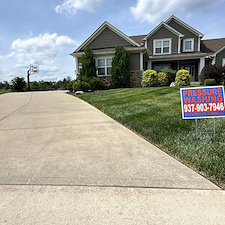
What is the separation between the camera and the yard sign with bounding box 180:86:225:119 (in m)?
3.79

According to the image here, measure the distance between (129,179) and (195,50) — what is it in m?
23.0

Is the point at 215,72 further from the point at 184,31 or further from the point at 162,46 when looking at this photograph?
the point at 184,31

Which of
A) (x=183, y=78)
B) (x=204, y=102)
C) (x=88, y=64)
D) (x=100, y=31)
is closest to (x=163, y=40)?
(x=100, y=31)

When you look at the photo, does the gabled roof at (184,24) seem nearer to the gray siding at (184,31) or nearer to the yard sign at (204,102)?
the gray siding at (184,31)

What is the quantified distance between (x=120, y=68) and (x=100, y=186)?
1579cm

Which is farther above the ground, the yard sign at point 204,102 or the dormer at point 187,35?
the dormer at point 187,35

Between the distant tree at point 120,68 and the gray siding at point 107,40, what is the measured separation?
7.77ft

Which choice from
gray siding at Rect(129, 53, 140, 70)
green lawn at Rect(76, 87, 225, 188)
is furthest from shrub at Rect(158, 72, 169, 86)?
green lawn at Rect(76, 87, 225, 188)

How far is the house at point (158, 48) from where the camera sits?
61.0 ft

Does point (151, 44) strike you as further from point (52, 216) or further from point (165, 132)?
point (52, 216)

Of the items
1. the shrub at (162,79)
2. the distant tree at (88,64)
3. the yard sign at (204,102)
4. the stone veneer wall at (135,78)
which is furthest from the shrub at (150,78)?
the yard sign at (204,102)

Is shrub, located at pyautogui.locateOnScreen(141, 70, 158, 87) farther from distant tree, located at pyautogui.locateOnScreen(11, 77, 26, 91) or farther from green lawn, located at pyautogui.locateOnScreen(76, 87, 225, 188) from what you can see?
distant tree, located at pyautogui.locateOnScreen(11, 77, 26, 91)

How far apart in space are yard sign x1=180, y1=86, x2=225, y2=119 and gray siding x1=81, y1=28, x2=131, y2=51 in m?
16.7

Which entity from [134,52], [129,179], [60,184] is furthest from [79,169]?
[134,52]
